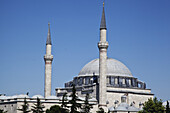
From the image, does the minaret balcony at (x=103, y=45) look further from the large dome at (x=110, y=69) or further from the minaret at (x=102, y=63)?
the large dome at (x=110, y=69)

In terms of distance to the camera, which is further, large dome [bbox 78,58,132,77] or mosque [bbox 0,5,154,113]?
large dome [bbox 78,58,132,77]

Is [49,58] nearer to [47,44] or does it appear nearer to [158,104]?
[47,44]

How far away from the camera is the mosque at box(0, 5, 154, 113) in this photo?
155 ft

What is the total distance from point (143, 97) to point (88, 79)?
286 inches

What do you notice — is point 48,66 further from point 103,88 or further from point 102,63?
point 103,88

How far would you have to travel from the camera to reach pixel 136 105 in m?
52.0

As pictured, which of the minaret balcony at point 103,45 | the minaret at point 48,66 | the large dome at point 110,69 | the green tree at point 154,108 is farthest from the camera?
the large dome at point 110,69

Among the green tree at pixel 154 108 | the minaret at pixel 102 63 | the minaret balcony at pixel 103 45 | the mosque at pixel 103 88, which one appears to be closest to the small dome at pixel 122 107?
the mosque at pixel 103 88

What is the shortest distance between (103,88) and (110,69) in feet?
26.2

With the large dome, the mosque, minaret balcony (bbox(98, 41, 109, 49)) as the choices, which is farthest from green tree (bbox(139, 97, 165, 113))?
the large dome

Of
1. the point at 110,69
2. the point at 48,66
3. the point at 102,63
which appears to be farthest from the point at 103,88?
the point at 48,66

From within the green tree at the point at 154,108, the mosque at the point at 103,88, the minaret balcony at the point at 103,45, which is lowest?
the green tree at the point at 154,108

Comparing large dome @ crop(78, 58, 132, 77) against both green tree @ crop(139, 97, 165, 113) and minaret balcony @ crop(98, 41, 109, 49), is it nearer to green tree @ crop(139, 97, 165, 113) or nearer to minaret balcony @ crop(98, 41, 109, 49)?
minaret balcony @ crop(98, 41, 109, 49)

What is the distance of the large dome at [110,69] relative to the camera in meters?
54.7
